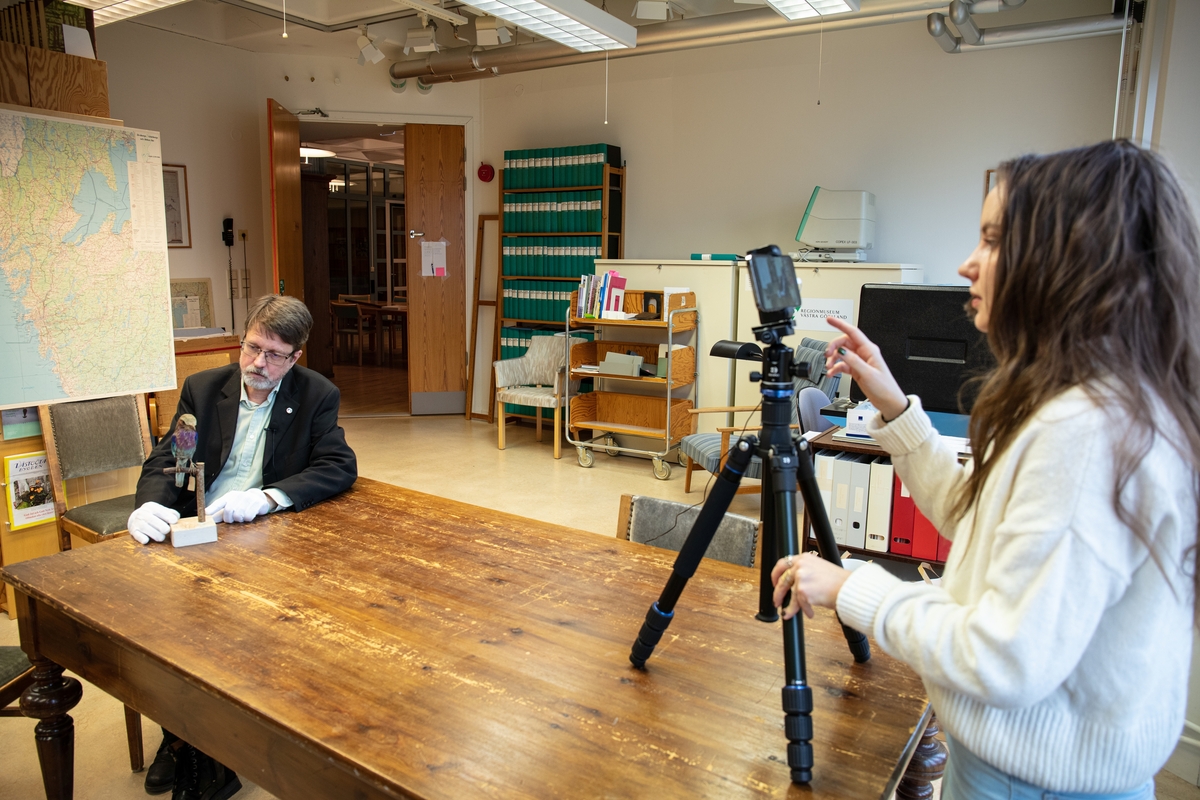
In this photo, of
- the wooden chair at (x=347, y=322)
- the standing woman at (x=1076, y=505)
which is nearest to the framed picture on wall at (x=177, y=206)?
the wooden chair at (x=347, y=322)

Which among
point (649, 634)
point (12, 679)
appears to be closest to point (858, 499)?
point (649, 634)

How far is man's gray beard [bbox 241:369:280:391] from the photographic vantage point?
234cm

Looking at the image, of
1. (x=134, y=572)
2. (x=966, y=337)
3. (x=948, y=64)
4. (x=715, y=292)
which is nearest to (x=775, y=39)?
(x=948, y=64)

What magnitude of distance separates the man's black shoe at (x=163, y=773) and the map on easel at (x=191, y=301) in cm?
460

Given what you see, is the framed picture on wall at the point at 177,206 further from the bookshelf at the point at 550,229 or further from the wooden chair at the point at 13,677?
the wooden chair at the point at 13,677

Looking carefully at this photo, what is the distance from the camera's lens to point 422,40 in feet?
20.6

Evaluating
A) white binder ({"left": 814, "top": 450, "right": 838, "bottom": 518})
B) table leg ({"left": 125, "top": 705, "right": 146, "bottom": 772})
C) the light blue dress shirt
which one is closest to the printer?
white binder ({"left": 814, "top": 450, "right": 838, "bottom": 518})

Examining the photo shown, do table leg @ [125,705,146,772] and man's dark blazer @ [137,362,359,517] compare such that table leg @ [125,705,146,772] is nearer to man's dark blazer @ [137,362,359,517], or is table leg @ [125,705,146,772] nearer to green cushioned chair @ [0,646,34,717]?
green cushioned chair @ [0,646,34,717]

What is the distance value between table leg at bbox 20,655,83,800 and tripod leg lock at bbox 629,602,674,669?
130 centimetres

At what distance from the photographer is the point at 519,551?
1892 mm

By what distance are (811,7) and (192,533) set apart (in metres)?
3.80

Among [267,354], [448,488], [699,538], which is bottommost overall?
[448,488]

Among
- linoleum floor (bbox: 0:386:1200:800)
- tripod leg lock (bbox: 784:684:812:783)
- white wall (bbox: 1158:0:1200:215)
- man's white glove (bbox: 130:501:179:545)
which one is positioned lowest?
linoleum floor (bbox: 0:386:1200:800)

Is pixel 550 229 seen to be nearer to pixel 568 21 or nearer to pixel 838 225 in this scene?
pixel 568 21
